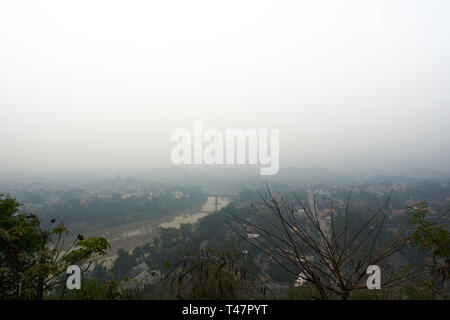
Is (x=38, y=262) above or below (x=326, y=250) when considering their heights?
below

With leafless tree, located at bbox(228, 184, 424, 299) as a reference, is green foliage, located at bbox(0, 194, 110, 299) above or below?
below

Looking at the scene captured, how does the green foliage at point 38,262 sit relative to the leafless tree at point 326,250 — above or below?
below

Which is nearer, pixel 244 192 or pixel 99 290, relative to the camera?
pixel 99 290

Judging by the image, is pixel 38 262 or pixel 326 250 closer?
pixel 326 250

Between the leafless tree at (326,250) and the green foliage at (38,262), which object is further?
the green foliage at (38,262)

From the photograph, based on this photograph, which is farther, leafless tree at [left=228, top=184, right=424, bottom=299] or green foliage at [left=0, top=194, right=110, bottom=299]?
green foliage at [left=0, top=194, right=110, bottom=299]
